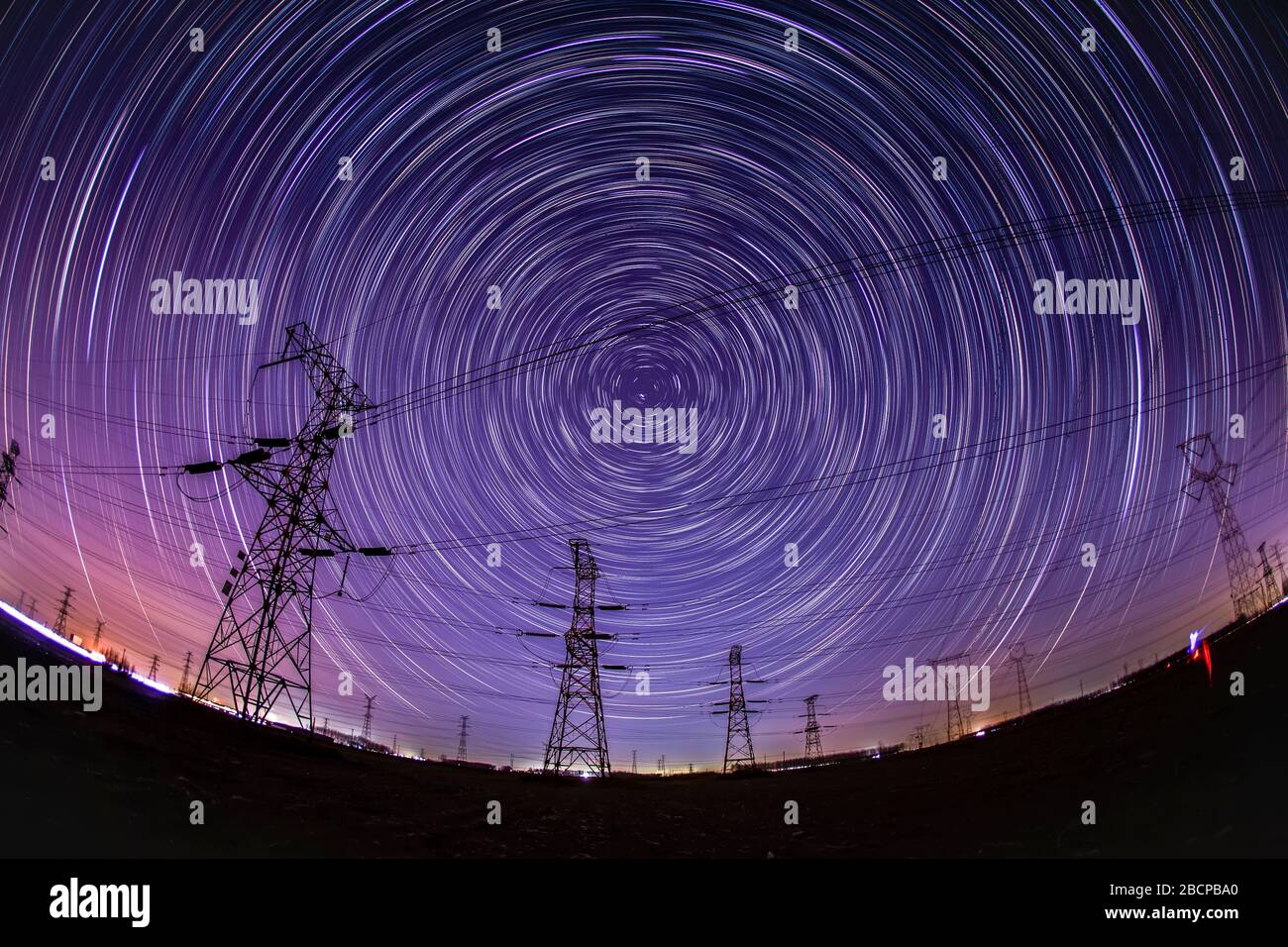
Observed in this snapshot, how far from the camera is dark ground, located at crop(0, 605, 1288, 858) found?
7625 millimetres

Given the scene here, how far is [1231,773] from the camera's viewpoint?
916cm

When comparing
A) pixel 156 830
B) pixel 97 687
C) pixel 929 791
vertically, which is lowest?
pixel 929 791

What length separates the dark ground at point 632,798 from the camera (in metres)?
7.62

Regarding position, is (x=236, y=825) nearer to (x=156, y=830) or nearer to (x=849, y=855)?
(x=156, y=830)

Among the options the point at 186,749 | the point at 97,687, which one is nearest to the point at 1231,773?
the point at 186,749

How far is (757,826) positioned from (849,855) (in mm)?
2428

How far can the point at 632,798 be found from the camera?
13938mm

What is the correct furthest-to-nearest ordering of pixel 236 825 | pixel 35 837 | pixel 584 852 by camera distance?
pixel 584 852
pixel 236 825
pixel 35 837

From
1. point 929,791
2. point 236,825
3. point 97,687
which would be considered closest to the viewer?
point 236,825

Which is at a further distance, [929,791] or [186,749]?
[929,791]
